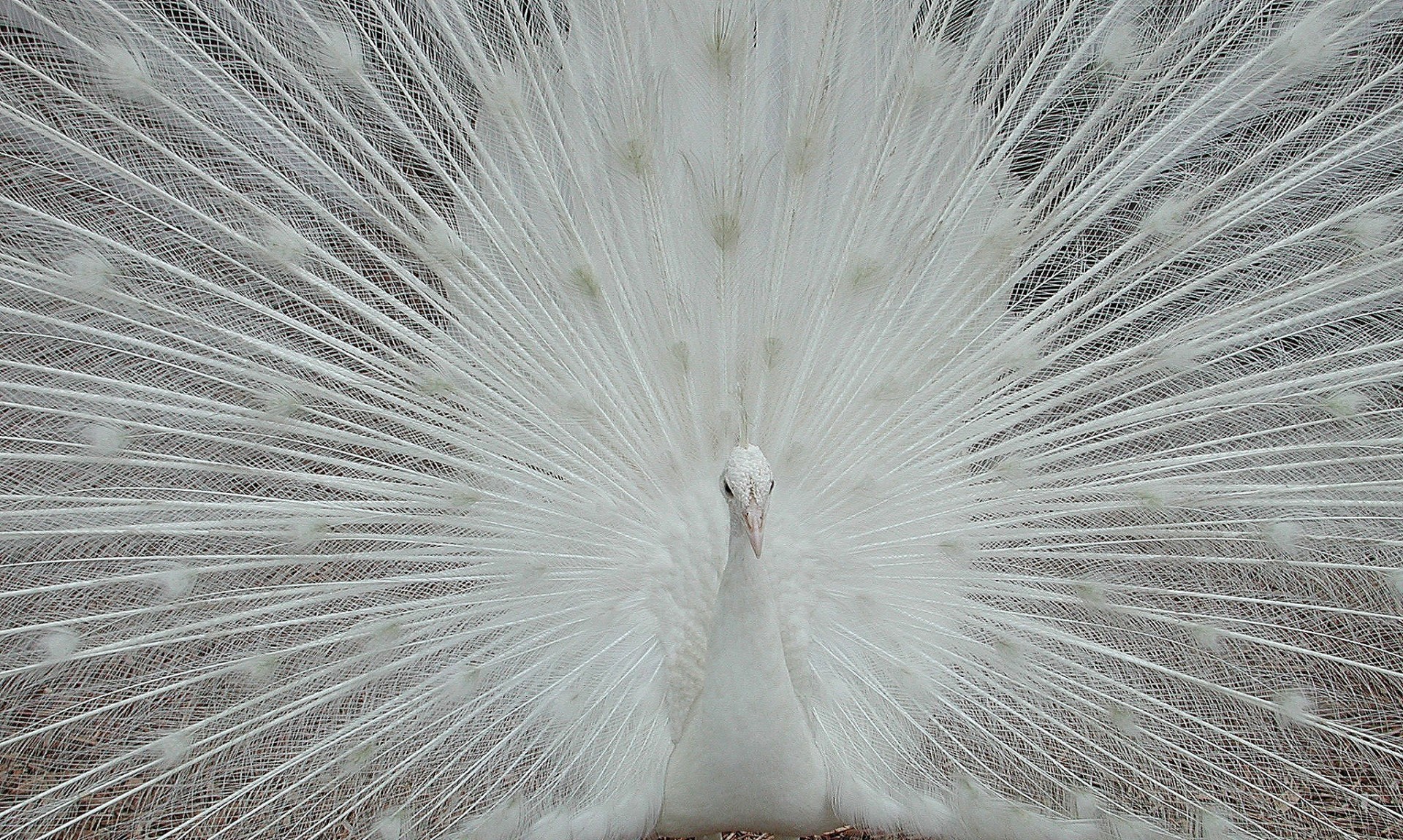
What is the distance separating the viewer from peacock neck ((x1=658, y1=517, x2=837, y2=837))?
238cm

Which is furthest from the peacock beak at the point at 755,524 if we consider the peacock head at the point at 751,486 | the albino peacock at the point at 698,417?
the albino peacock at the point at 698,417

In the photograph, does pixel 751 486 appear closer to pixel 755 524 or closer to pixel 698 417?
pixel 755 524

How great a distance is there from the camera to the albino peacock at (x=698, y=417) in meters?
2.39

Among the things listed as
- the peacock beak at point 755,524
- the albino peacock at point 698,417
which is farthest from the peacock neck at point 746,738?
the peacock beak at point 755,524

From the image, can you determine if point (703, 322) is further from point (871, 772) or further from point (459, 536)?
point (871, 772)

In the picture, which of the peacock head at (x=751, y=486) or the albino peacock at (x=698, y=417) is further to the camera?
the albino peacock at (x=698, y=417)

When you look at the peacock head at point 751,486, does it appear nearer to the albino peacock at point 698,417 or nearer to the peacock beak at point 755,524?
the peacock beak at point 755,524

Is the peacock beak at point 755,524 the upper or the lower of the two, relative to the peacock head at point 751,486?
lower

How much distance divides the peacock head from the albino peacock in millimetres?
110

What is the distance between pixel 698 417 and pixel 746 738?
651 millimetres

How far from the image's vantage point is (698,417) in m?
2.65

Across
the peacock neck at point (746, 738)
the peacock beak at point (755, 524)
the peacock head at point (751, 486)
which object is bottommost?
the peacock neck at point (746, 738)

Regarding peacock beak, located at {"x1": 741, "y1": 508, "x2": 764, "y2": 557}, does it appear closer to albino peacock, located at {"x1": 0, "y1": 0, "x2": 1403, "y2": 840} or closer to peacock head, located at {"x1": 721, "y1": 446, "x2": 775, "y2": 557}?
peacock head, located at {"x1": 721, "y1": 446, "x2": 775, "y2": 557}

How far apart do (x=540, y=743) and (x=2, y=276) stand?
1337 mm
